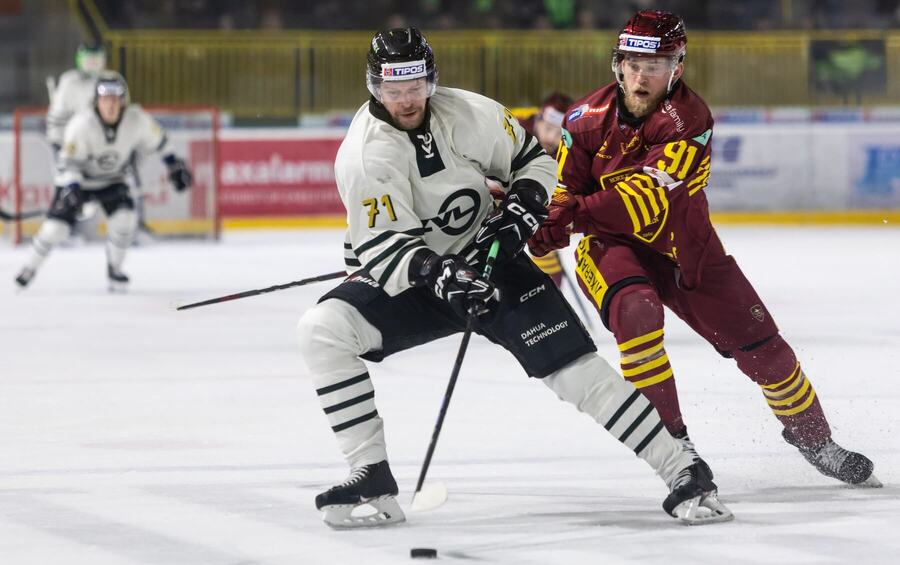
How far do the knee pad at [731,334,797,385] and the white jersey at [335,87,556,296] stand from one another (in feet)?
2.23

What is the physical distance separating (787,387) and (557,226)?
27.3 inches

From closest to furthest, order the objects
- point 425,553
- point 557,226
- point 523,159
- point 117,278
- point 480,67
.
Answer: point 425,553
point 523,159
point 557,226
point 117,278
point 480,67

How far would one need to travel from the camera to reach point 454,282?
285 cm

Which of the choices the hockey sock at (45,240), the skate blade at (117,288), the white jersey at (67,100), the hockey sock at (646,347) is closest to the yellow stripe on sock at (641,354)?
the hockey sock at (646,347)

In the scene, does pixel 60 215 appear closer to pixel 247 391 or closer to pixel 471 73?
pixel 247 391

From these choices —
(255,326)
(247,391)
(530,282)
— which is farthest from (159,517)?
(255,326)

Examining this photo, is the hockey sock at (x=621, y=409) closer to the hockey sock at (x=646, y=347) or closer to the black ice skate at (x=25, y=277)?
the hockey sock at (x=646, y=347)

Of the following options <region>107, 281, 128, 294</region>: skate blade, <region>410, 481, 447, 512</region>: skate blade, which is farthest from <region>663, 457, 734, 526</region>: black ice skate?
<region>107, 281, 128, 294</region>: skate blade

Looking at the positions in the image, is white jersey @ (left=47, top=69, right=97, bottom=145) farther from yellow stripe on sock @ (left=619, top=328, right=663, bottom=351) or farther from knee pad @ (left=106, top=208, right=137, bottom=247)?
yellow stripe on sock @ (left=619, top=328, right=663, bottom=351)

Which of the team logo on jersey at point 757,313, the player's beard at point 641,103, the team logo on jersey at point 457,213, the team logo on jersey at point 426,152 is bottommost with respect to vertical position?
the team logo on jersey at point 757,313

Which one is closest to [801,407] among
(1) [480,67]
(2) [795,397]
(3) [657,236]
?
(2) [795,397]

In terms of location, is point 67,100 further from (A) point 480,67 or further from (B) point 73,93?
(A) point 480,67

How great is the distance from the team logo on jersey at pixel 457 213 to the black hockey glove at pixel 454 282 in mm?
159

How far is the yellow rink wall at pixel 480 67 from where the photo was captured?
12523mm
